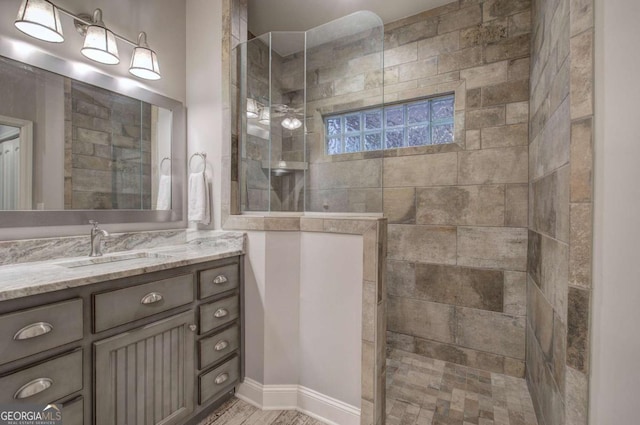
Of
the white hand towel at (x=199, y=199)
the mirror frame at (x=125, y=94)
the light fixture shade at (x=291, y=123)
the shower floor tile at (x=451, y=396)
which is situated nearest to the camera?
the mirror frame at (x=125, y=94)

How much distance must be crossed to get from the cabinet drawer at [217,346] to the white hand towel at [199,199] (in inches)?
32.1

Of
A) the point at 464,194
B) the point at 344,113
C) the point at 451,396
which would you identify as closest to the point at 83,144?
the point at 344,113

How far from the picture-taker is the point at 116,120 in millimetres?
1884

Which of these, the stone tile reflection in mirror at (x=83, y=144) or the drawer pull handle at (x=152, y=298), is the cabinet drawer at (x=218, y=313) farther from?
the stone tile reflection in mirror at (x=83, y=144)

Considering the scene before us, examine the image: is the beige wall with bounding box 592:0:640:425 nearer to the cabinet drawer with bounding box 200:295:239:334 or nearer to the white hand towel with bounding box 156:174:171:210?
the cabinet drawer with bounding box 200:295:239:334

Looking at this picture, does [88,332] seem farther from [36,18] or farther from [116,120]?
[36,18]

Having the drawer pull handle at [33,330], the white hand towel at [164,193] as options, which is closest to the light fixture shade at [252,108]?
the white hand towel at [164,193]

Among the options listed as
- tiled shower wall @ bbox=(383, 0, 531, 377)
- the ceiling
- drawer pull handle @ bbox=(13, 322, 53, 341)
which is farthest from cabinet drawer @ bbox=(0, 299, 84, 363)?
the ceiling

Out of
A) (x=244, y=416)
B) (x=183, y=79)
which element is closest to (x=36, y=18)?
(x=183, y=79)

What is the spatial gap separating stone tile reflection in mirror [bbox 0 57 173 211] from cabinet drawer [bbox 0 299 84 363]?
796mm

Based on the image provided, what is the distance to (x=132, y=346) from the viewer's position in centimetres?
131

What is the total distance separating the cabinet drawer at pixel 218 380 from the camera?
1.64m

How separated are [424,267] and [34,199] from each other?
2729mm

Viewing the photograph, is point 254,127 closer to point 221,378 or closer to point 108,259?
point 108,259
